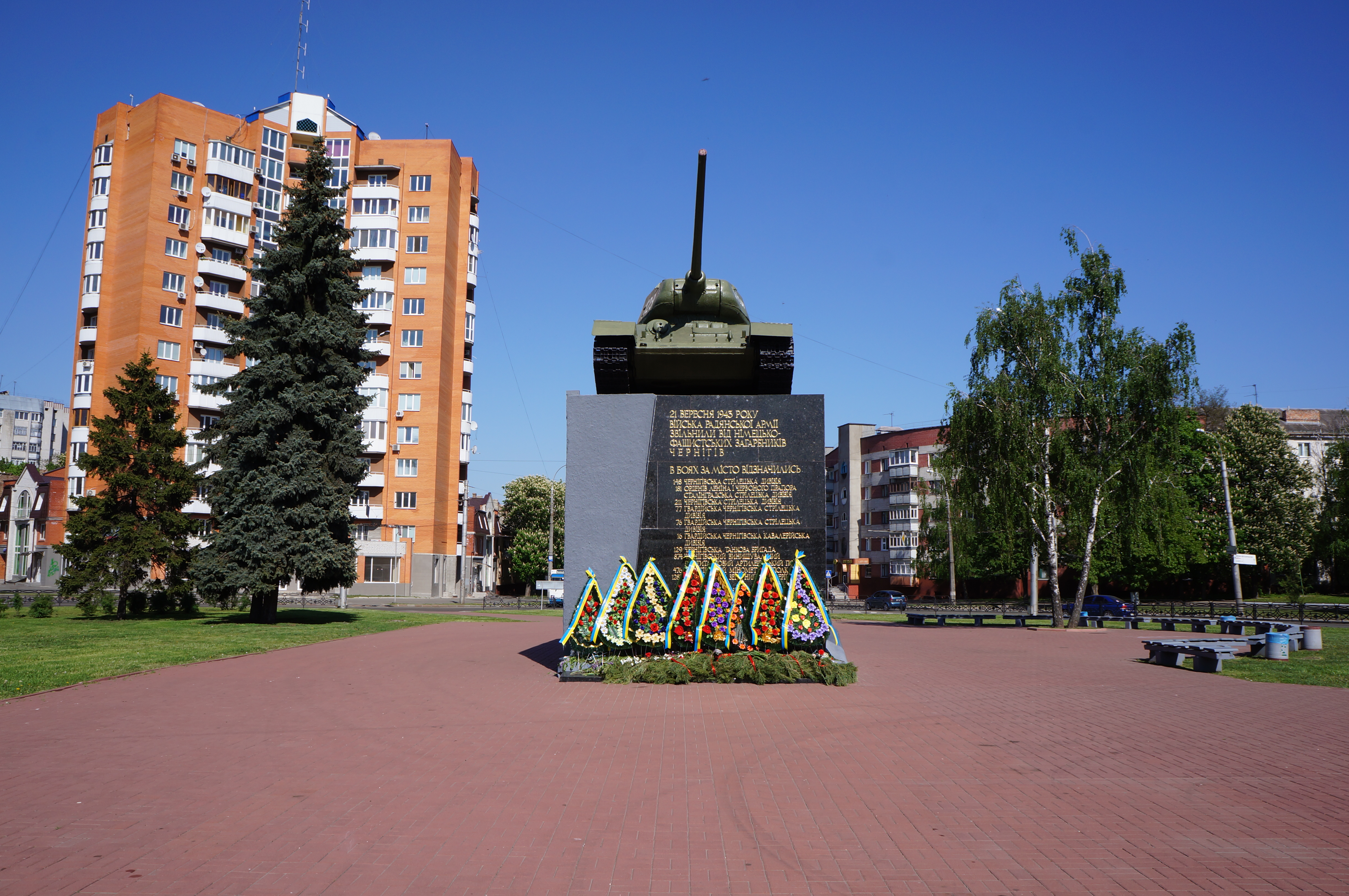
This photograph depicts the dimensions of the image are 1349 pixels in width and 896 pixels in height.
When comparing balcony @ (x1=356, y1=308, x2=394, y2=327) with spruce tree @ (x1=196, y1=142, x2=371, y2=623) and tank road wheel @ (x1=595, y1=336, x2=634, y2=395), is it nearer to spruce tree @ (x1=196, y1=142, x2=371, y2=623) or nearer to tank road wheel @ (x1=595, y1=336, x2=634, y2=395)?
spruce tree @ (x1=196, y1=142, x2=371, y2=623)

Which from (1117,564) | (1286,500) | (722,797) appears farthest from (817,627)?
(1286,500)

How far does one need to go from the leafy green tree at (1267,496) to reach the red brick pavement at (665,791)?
4341cm

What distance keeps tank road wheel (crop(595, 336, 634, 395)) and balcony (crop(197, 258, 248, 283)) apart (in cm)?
4390

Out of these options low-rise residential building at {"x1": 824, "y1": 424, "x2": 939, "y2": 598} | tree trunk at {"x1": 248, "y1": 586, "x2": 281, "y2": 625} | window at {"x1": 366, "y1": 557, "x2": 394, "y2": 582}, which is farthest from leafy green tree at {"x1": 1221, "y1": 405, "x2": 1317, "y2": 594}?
window at {"x1": 366, "y1": 557, "x2": 394, "y2": 582}

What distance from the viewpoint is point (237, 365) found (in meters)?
53.3

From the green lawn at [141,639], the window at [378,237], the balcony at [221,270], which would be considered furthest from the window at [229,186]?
the green lawn at [141,639]

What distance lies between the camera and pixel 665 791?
6.06 metres

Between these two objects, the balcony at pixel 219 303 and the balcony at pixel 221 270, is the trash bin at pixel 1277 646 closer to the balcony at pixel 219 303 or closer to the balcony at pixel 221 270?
the balcony at pixel 221 270

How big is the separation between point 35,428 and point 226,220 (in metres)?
92.3

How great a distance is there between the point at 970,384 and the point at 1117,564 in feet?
78.4

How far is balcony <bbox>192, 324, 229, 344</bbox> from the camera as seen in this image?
5109 centimetres

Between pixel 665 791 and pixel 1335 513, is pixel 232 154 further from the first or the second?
pixel 1335 513

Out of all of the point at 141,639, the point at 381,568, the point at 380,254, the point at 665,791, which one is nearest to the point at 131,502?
the point at 141,639

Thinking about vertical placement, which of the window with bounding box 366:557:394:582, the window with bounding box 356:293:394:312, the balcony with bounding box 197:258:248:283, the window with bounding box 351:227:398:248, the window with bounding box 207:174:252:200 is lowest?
the window with bounding box 366:557:394:582
